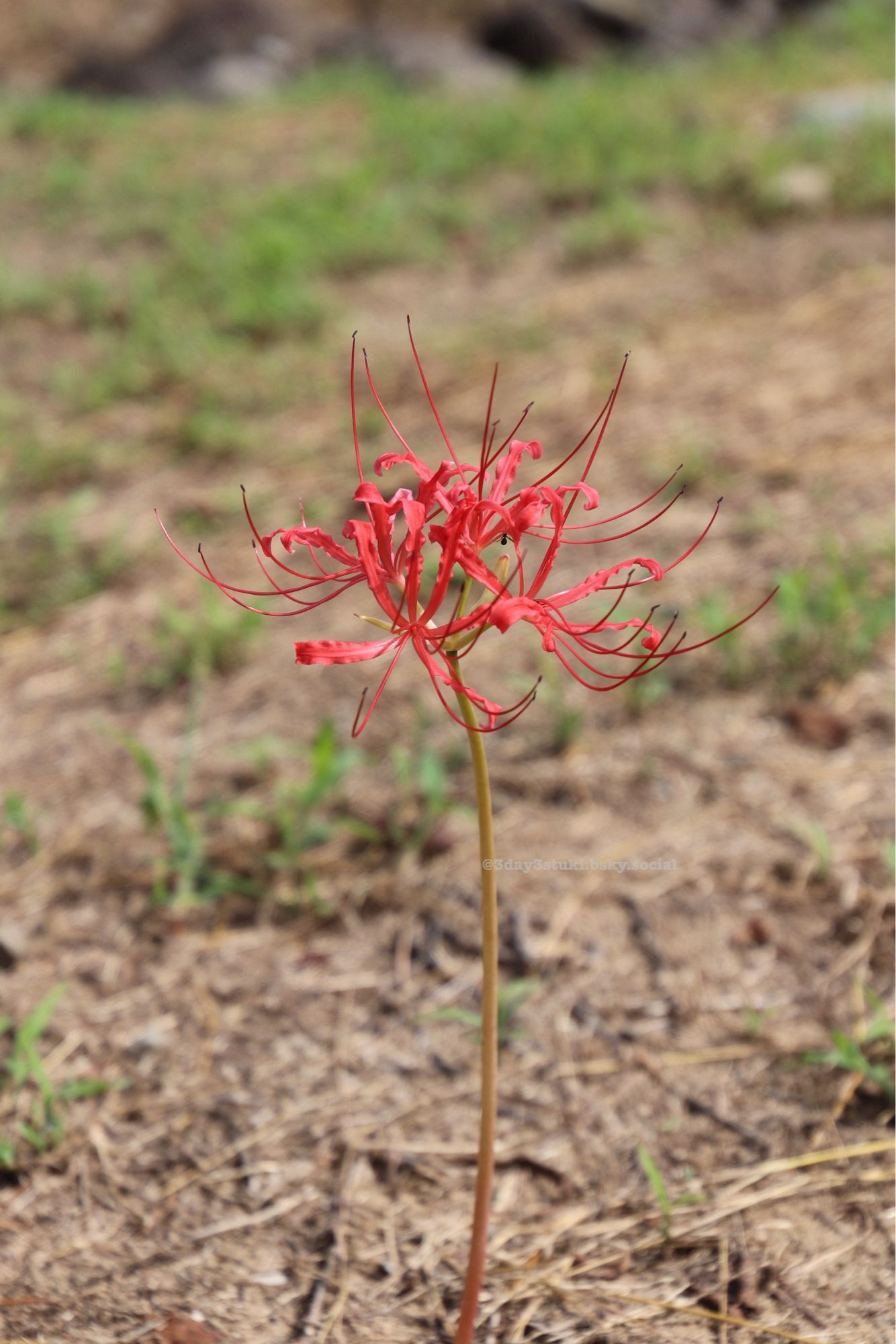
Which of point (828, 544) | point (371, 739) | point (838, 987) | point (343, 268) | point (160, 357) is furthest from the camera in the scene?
point (343, 268)

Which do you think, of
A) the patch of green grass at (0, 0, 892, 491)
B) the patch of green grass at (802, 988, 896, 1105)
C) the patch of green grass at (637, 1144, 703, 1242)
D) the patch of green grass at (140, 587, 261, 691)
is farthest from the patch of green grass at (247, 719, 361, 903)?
the patch of green grass at (0, 0, 892, 491)

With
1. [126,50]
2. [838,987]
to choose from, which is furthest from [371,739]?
[126,50]

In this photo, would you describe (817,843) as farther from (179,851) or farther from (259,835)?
(179,851)

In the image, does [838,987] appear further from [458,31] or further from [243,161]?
[458,31]

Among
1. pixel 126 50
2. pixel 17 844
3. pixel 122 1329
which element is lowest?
pixel 122 1329

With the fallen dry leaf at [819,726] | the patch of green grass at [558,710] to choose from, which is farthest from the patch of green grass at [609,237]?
the fallen dry leaf at [819,726]

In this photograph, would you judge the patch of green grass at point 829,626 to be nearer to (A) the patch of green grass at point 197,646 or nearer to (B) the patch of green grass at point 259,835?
(B) the patch of green grass at point 259,835
